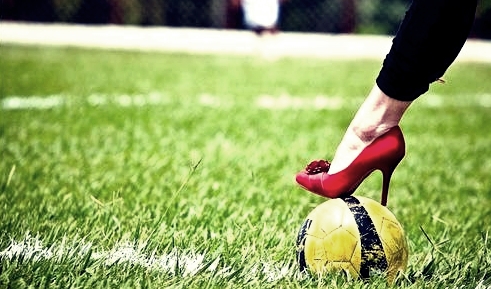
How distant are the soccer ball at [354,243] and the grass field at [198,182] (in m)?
0.04

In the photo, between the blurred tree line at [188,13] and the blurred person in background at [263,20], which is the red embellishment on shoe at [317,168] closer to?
the blurred person in background at [263,20]

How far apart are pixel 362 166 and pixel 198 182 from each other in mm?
1331

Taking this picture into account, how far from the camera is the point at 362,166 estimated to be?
2.27 m

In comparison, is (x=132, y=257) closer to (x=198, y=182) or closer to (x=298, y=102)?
(x=198, y=182)

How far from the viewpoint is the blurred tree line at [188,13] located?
1958 centimetres

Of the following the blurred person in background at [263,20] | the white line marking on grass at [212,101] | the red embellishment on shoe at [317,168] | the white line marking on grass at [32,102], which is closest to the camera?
the red embellishment on shoe at [317,168]

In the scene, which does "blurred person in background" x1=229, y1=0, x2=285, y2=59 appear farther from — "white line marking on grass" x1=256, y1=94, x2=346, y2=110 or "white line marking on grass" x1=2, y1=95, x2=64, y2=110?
"white line marking on grass" x1=2, y1=95, x2=64, y2=110

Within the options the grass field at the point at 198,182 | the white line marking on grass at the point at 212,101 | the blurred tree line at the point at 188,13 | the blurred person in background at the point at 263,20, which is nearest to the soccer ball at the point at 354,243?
the grass field at the point at 198,182

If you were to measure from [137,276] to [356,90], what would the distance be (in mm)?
6823

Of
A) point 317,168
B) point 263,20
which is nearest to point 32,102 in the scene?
point 317,168

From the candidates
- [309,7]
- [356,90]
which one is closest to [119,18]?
[309,7]

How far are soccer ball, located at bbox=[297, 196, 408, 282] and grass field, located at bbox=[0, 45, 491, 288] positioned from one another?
43 mm

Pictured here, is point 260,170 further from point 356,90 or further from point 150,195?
point 356,90

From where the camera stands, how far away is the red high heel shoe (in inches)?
89.0
